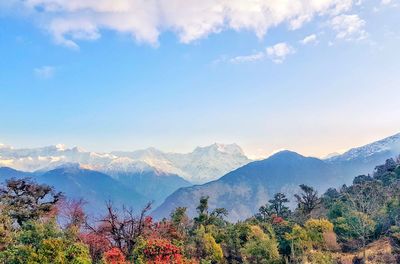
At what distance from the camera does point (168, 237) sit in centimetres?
3538

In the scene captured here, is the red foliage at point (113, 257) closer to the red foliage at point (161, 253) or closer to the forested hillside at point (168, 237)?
the forested hillside at point (168, 237)

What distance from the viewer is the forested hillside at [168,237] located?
859 inches

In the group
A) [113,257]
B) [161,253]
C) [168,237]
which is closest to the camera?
[161,253]

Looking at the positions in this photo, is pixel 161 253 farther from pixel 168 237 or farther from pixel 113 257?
pixel 168 237

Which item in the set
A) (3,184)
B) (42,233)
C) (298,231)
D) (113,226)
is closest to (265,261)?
(298,231)

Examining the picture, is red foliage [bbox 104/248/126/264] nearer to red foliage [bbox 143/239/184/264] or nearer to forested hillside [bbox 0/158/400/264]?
forested hillside [bbox 0/158/400/264]

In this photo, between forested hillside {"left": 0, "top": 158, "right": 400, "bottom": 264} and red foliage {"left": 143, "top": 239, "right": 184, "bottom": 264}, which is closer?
red foliage {"left": 143, "top": 239, "right": 184, "bottom": 264}

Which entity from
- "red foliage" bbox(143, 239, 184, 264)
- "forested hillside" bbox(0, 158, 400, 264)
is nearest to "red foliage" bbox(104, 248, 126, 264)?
"forested hillside" bbox(0, 158, 400, 264)

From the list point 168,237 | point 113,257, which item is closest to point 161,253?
point 113,257

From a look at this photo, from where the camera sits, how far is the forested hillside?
71.6 ft

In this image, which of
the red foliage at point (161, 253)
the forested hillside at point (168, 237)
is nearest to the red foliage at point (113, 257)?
the forested hillside at point (168, 237)

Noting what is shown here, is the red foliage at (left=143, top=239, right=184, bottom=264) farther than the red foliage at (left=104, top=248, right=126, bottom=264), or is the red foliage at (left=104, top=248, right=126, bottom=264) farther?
the red foliage at (left=104, top=248, right=126, bottom=264)

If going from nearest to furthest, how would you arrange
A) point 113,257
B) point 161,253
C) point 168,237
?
point 161,253 → point 113,257 → point 168,237

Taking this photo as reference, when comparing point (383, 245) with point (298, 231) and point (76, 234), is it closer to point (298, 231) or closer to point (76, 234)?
point (298, 231)
